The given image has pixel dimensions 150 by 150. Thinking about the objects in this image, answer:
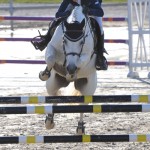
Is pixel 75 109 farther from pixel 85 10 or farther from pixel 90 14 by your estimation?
pixel 90 14

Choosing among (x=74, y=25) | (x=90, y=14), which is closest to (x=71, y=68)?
(x=74, y=25)

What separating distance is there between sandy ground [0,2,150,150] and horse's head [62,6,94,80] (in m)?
1.40

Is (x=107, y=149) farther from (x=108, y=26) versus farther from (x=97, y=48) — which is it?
(x=108, y=26)

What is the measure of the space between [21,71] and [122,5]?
67.3 feet

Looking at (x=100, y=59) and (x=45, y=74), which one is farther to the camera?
(x=100, y=59)

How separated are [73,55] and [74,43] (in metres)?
0.14

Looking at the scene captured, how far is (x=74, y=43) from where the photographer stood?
23.2ft

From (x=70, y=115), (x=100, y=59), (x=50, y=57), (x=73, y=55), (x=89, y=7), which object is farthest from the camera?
(x=70, y=115)

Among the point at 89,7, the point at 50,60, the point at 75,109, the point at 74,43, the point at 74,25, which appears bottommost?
the point at 75,109

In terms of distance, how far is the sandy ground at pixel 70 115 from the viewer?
822 cm

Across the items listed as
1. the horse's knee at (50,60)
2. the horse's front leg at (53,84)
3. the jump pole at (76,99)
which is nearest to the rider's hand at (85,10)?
the horse's knee at (50,60)

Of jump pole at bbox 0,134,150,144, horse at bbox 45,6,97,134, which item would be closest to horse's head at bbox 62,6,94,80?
horse at bbox 45,6,97,134

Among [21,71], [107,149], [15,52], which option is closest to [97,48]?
[107,149]

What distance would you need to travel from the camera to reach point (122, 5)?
1364 inches
